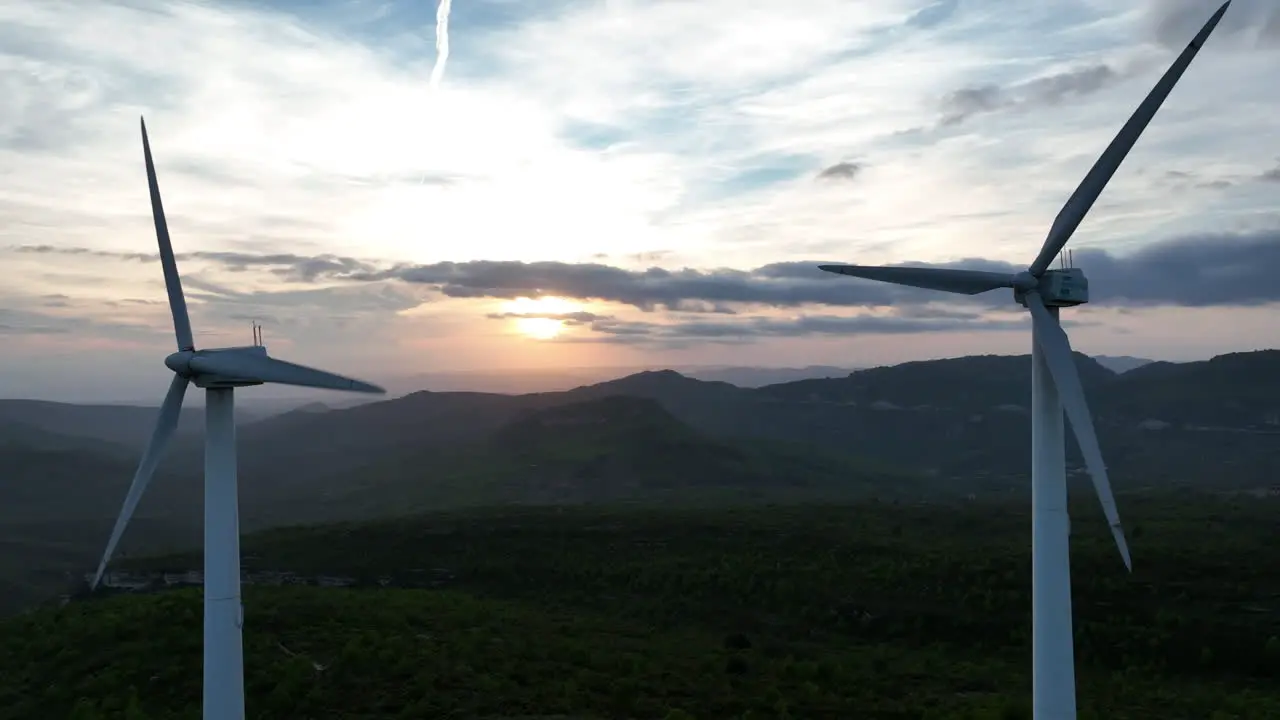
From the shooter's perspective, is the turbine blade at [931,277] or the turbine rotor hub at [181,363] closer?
the turbine rotor hub at [181,363]

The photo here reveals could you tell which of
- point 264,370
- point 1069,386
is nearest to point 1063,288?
point 1069,386

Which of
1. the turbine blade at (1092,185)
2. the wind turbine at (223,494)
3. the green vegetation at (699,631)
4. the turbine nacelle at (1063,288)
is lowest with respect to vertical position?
the green vegetation at (699,631)

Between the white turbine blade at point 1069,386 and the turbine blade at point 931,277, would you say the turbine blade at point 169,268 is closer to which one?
the turbine blade at point 931,277

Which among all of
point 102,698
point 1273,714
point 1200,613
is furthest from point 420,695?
point 1200,613

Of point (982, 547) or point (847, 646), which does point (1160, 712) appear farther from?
point (982, 547)

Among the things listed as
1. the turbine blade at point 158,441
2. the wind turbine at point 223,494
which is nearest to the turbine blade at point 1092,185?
the wind turbine at point 223,494

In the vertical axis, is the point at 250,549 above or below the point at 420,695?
below

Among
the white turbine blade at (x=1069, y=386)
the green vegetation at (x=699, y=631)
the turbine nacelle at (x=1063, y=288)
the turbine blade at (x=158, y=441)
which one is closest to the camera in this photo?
the white turbine blade at (x=1069, y=386)
